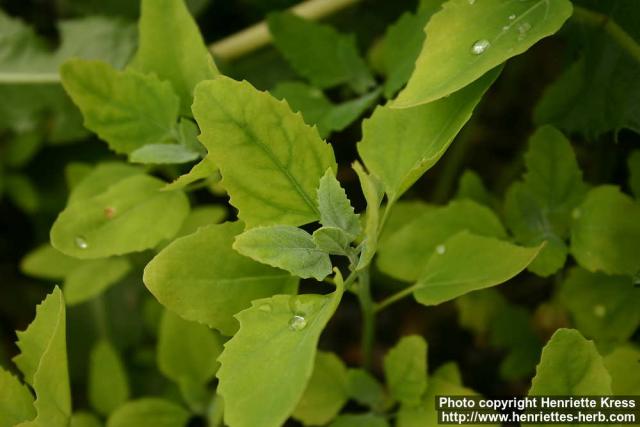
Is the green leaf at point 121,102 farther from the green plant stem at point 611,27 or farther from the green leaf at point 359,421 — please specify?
the green plant stem at point 611,27

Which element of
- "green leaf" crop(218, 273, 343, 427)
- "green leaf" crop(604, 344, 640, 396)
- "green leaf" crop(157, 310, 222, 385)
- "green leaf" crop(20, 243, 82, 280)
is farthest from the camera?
A: "green leaf" crop(20, 243, 82, 280)

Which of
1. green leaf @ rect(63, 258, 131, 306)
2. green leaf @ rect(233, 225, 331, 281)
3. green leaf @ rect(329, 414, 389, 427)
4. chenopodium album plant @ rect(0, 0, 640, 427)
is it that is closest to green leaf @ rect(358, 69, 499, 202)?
chenopodium album plant @ rect(0, 0, 640, 427)

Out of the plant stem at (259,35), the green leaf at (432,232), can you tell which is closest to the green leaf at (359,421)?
the green leaf at (432,232)

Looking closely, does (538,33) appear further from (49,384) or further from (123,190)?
(49,384)

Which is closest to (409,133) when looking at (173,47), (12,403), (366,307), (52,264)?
(366,307)

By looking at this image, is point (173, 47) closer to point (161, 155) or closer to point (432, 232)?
point (161, 155)

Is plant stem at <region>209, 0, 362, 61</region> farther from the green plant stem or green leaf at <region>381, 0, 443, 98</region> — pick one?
the green plant stem

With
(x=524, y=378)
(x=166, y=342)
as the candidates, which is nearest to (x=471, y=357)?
(x=524, y=378)
